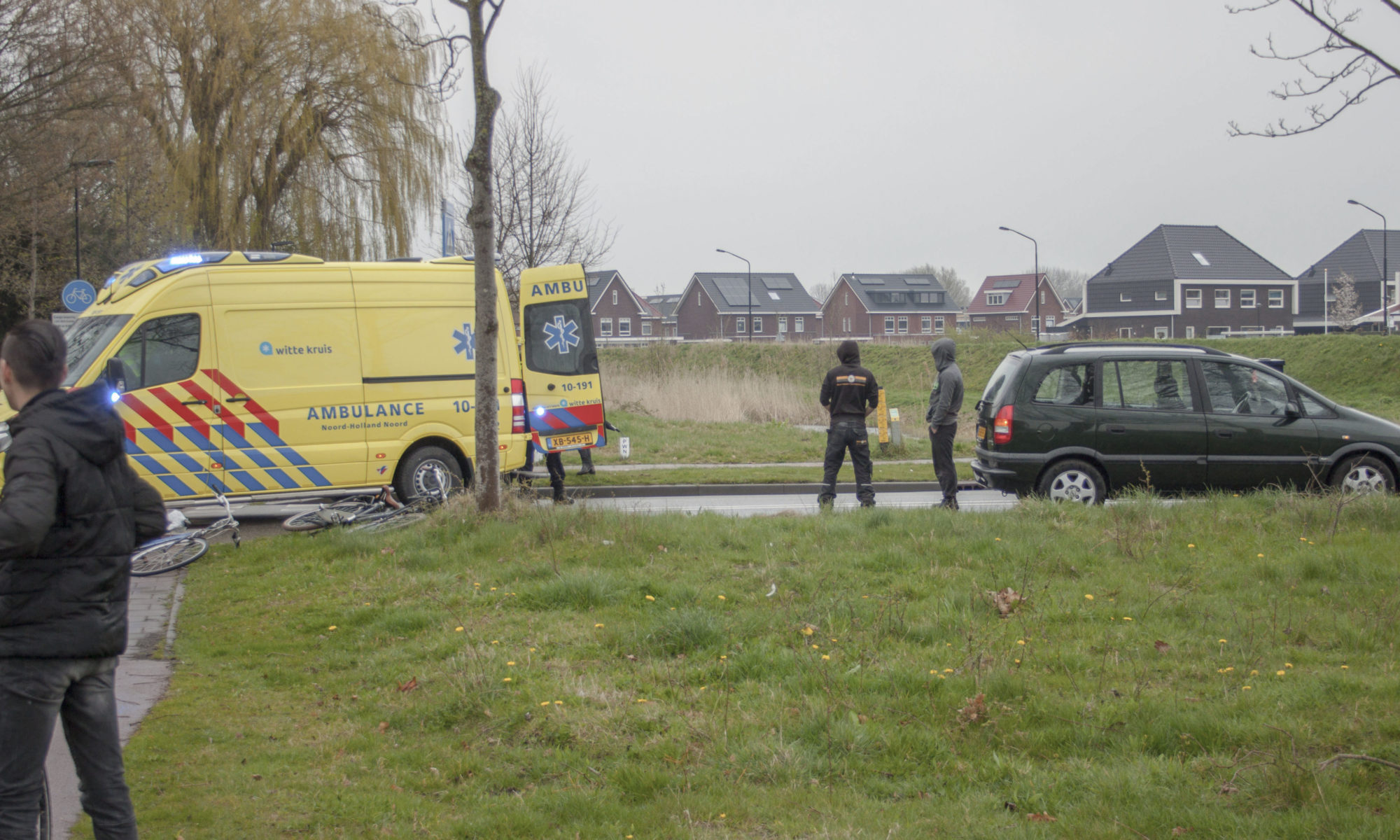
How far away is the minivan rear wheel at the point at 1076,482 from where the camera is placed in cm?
1056

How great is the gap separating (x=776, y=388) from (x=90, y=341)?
17.6 metres

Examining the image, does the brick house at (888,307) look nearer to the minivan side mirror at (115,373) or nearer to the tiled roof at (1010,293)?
the tiled roof at (1010,293)

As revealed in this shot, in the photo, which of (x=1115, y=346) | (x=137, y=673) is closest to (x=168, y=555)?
(x=137, y=673)

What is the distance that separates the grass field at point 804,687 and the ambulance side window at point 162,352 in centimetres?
301

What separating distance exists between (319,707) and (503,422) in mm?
6763

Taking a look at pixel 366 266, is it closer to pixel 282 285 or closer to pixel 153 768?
pixel 282 285

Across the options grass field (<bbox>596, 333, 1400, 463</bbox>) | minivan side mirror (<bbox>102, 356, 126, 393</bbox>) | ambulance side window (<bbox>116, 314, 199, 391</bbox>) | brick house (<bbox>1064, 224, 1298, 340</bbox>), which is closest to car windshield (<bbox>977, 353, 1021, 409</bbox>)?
grass field (<bbox>596, 333, 1400, 463</bbox>)

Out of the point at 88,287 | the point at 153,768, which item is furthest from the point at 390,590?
the point at 88,287

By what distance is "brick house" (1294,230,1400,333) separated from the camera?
6944 cm

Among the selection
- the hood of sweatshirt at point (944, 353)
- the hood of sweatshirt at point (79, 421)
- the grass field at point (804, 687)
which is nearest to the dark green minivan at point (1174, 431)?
the hood of sweatshirt at point (944, 353)

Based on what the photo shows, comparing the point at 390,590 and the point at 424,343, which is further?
the point at 424,343

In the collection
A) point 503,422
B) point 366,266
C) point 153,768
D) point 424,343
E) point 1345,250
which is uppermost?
point 1345,250

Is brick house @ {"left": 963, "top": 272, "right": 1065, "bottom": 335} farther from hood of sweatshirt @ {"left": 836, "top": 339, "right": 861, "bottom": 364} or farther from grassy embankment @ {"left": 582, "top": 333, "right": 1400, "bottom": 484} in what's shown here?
hood of sweatshirt @ {"left": 836, "top": 339, "right": 861, "bottom": 364}

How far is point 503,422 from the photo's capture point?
11680 millimetres
